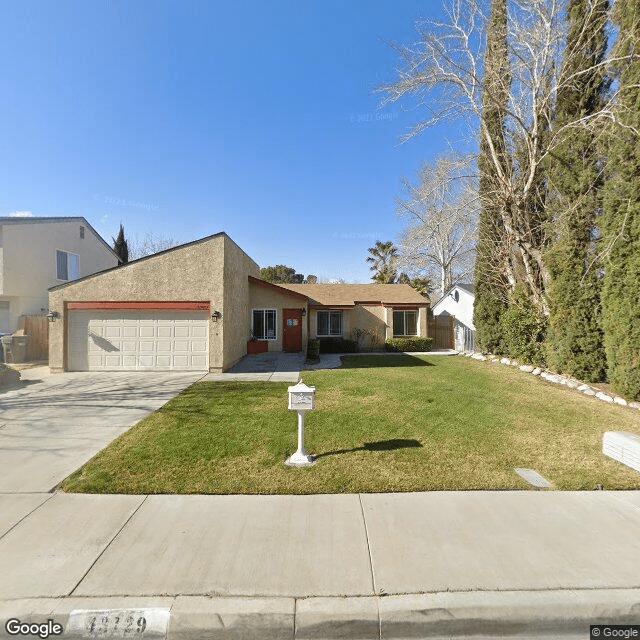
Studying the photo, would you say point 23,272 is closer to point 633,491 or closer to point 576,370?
point 633,491

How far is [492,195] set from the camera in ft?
46.5

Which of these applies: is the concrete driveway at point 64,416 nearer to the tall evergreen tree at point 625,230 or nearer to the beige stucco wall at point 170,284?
the beige stucco wall at point 170,284

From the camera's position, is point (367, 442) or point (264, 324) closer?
point (367, 442)

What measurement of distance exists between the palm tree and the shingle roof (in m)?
11.0

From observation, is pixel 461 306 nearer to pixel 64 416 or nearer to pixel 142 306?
pixel 142 306

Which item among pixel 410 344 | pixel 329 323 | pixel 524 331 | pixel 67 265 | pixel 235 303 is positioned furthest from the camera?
pixel 329 323

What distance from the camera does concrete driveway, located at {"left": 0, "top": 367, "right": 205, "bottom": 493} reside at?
14.4 ft

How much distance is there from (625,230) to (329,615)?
10737 millimetres

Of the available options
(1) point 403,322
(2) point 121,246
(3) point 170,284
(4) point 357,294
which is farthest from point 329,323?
(2) point 121,246

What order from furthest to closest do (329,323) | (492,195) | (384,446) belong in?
(329,323) → (492,195) → (384,446)

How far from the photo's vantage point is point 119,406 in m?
7.19

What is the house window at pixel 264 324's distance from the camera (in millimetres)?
16047

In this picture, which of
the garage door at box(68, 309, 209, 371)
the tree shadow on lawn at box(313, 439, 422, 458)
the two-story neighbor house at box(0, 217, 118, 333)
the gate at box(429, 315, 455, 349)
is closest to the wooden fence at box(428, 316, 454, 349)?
the gate at box(429, 315, 455, 349)

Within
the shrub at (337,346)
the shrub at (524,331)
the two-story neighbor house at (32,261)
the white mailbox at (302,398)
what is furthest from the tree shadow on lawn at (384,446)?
the two-story neighbor house at (32,261)
